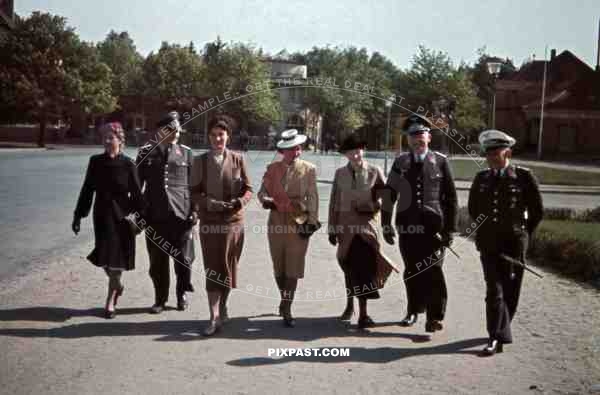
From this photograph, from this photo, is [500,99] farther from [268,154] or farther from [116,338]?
[116,338]

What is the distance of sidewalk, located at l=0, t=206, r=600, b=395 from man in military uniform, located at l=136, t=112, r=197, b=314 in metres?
0.51

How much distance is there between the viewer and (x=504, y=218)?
6062mm

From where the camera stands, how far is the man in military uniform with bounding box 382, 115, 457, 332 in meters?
6.55

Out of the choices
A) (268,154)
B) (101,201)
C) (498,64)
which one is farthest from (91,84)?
(101,201)

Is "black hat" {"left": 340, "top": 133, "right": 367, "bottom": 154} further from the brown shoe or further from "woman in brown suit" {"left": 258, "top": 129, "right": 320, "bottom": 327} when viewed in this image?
the brown shoe

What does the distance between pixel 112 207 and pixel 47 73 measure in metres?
48.3

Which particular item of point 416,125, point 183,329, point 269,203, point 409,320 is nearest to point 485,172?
point 416,125

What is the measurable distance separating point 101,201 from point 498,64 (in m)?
18.5

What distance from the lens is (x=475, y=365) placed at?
217 inches

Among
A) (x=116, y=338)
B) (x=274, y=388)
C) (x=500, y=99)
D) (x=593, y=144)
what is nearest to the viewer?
(x=274, y=388)

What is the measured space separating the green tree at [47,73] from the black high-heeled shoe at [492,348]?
47.3 meters

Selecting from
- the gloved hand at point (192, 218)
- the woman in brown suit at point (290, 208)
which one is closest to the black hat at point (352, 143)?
the woman in brown suit at point (290, 208)

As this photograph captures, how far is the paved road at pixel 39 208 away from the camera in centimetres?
1044

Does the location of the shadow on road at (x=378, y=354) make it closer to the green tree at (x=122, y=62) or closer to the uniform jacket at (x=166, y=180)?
the uniform jacket at (x=166, y=180)
